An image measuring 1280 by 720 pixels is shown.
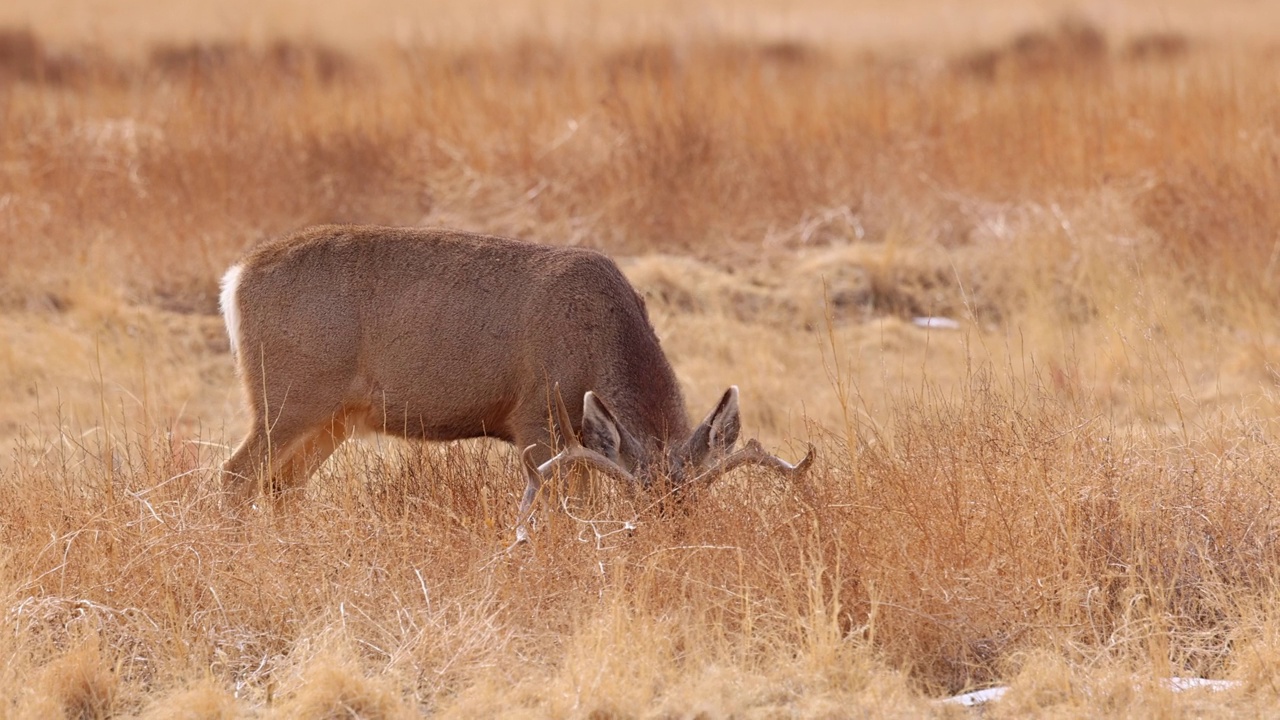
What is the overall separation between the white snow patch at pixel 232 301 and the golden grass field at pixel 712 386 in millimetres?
559

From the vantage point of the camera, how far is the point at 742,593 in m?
5.57

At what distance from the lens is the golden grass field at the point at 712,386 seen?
5242 mm

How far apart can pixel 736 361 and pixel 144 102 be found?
7187 millimetres

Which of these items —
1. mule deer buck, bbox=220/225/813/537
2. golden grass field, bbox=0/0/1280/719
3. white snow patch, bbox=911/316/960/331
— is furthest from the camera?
white snow patch, bbox=911/316/960/331

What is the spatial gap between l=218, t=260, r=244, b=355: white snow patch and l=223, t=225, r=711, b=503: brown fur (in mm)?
38

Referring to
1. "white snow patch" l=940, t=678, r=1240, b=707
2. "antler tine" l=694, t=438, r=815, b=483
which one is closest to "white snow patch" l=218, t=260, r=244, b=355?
"antler tine" l=694, t=438, r=815, b=483

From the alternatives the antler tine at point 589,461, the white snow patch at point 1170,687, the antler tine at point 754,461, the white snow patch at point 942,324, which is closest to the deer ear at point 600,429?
the antler tine at point 589,461

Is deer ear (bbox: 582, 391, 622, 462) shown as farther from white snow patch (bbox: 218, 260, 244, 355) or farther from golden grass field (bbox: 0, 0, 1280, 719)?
white snow patch (bbox: 218, 260, 244, 355)

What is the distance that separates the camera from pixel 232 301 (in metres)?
6.99

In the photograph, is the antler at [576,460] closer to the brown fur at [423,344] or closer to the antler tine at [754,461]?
the antler tine at [754,461]

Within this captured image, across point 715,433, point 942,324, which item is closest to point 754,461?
point 715,433

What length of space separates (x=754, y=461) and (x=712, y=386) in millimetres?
3944

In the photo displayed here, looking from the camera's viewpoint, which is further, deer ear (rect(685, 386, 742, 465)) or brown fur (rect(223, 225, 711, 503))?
brown fur (rect(223, 225, 711, 503))

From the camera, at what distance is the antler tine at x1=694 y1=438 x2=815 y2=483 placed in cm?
596
